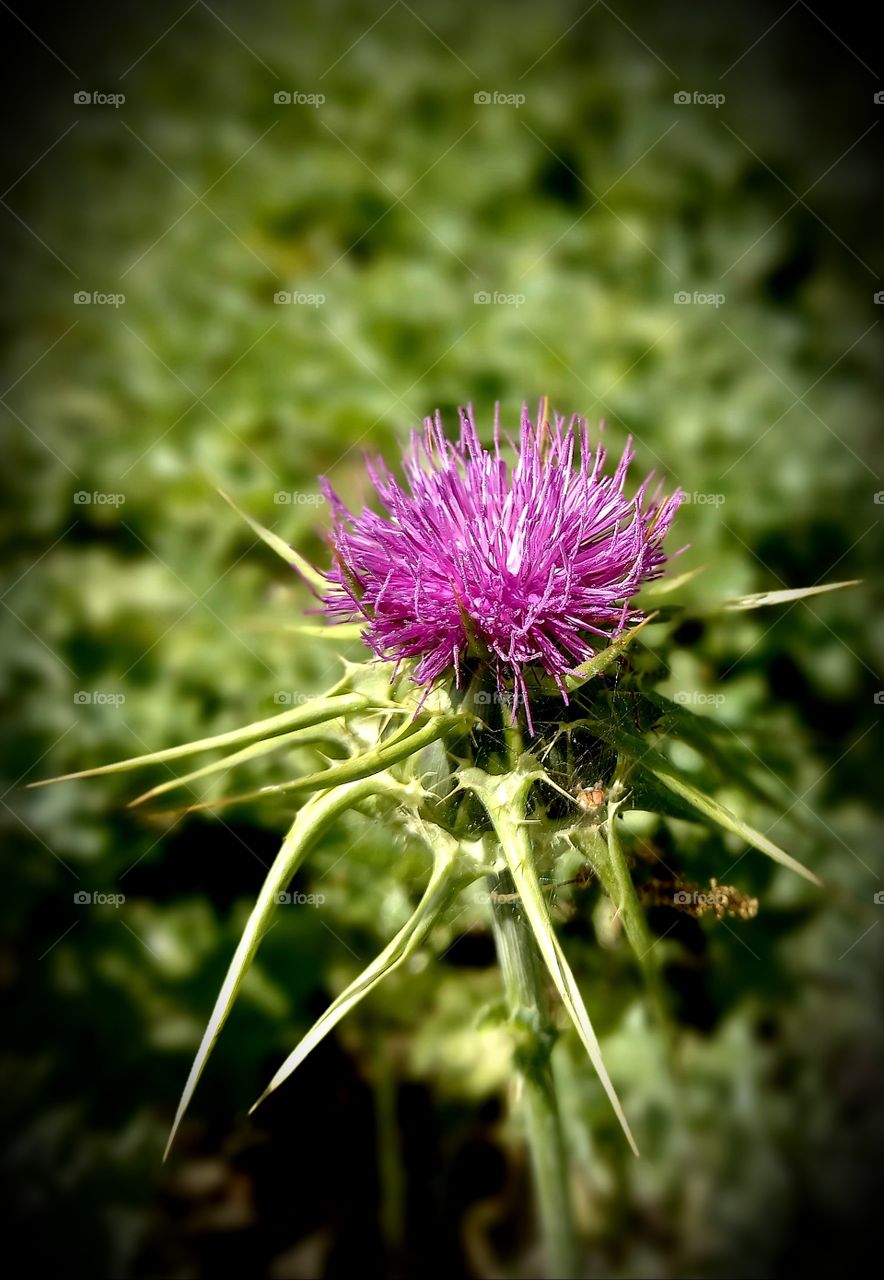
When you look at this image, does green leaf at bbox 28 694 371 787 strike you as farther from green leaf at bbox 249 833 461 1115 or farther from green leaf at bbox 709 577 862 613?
green leaf at bbox 709 577 862 613

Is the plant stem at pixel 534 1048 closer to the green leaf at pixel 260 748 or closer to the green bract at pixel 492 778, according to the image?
the green bract at pixel 492 778

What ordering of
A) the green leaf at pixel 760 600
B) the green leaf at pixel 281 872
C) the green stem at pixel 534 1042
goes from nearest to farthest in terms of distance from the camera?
the green leaf at pixel 281 872 < the green leaf at pixel 760 600 < the green stem at pixel 534 1042

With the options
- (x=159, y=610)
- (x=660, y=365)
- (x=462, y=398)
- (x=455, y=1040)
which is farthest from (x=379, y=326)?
(x=455, y=1040)

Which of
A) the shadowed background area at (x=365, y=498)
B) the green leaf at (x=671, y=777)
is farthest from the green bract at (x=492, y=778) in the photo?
the shadowed background area at (x=365, y=498)

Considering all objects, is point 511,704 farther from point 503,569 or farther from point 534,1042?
point 534,1042

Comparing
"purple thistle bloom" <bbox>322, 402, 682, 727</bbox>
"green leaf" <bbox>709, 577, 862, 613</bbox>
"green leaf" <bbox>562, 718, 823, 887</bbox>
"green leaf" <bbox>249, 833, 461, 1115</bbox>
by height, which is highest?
"purple thistle bloom" <bbox>322, 402, 682, 727</bbox>

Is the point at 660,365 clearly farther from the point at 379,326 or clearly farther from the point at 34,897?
the point at 34,897

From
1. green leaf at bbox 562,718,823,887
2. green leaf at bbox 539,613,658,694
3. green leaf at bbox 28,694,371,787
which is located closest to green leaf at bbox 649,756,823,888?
green leaf at bbox 562,718,823,887
